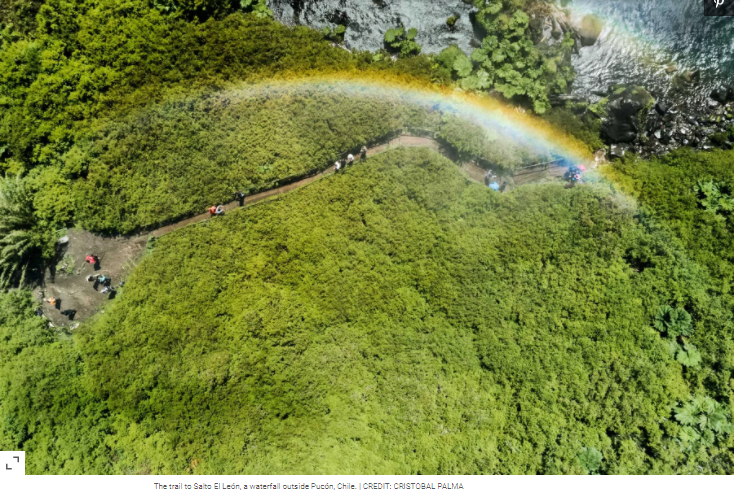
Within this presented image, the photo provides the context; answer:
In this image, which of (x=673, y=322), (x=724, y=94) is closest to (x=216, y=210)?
(x=673, y=322)

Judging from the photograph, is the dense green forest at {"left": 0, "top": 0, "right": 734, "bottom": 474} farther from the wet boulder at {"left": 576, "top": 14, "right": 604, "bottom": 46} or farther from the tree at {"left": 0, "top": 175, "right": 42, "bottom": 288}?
the wet boulder at {"left": 576, "top": 14, "right": 604, "bottom": 46}

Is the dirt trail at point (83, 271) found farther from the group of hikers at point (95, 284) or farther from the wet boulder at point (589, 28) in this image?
the wet boulder at point (589, 28)

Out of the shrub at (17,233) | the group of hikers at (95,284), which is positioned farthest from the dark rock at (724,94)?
the shrub at (17,233)

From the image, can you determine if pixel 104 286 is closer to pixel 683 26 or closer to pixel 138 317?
pixel 138 317

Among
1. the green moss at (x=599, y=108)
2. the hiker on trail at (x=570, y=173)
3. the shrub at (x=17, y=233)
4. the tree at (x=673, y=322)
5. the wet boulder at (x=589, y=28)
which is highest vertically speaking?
the wet boulder at (x=589, y=28)

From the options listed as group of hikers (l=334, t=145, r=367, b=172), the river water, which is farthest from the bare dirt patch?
the river water

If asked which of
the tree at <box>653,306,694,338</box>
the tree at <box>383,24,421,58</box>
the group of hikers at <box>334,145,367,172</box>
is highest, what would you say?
the tree at <box>383,24,421,58</box>

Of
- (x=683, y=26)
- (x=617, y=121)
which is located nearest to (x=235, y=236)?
(x=617, y=121)
